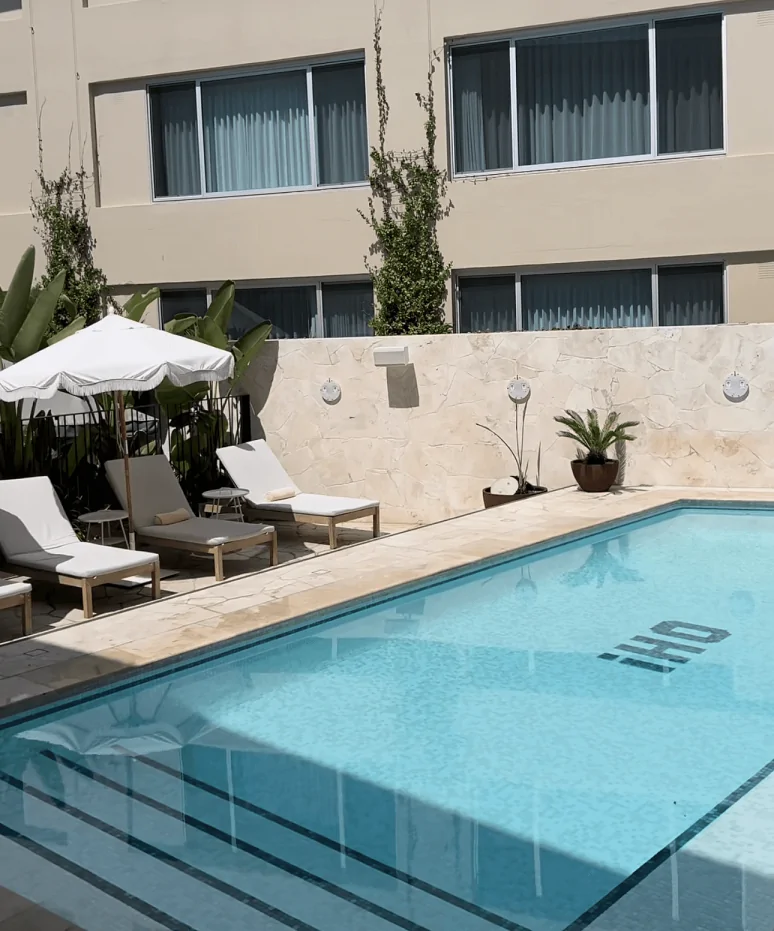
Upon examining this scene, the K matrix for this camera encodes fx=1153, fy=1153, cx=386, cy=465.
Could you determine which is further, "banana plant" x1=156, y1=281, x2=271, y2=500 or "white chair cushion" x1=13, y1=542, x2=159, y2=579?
"banana plant" x1=156, y1=281, x2=271, y2=500

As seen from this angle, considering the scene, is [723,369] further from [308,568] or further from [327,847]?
[327,847]

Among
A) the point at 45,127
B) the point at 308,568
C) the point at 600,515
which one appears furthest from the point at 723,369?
the point at 45,127

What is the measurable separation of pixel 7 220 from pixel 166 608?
1331 centimetres

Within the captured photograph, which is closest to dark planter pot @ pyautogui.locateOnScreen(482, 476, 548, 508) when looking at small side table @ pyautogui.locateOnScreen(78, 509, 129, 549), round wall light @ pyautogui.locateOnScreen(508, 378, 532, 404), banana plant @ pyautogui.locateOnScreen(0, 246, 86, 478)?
round wall light @ pyautogui.locateOnScreen(508, 378, 532, 404)

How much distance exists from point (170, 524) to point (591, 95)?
9.68m

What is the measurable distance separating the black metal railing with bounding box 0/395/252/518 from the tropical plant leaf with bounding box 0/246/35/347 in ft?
3.41

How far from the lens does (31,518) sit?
11.3 m

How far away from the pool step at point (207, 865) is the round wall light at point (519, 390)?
29.9ft

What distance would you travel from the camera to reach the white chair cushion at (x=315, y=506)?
12969 mm

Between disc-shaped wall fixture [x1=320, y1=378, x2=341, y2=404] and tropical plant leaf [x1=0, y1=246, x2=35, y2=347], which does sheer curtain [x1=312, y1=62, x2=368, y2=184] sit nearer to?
disc-shaped wall fixture [x1=320, y1=378, x2=341, y2=404]

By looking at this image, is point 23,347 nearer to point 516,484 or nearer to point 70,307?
point 516,484

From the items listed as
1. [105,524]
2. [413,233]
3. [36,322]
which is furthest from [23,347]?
[413,233]

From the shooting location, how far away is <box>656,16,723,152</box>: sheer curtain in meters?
16.7

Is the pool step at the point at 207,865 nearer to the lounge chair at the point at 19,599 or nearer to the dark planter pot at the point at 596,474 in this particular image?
the lounge chair at the point at 19,599
